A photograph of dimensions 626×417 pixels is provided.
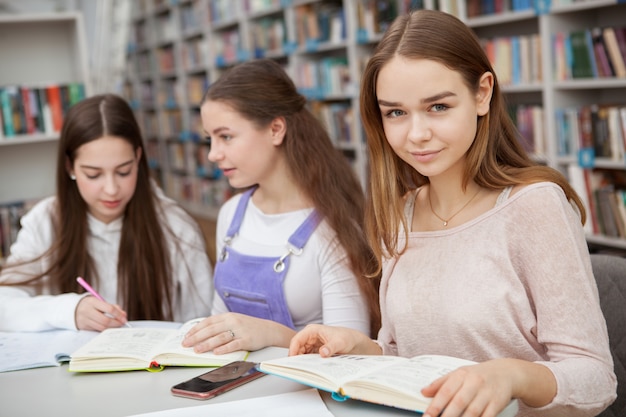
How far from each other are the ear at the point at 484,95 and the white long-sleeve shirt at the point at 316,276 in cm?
60

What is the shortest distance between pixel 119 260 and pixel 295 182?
58 centimetres

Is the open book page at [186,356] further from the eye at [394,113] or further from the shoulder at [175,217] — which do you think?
the shoulder at [175,217]

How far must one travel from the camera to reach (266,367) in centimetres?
111

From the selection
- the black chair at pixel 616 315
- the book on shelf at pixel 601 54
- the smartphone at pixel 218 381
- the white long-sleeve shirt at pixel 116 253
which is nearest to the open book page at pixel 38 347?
the smartphone at pixel 218 381

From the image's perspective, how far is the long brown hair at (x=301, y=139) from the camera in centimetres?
183

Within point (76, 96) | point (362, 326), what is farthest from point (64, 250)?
point (76, 96)

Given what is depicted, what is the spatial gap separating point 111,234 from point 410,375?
1.35 metres

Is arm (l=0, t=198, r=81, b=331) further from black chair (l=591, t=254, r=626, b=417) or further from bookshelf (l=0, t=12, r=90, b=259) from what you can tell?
bookshelf (l=0, t=12, r=90, b=259)

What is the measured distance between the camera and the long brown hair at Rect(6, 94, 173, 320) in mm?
2051

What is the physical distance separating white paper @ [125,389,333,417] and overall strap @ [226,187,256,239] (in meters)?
0.82

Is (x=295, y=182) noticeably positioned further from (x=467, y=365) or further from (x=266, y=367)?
(x=467, y=365)

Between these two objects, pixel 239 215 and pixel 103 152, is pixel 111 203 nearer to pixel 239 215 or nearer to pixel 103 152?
pixel 103 152

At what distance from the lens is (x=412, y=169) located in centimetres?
143

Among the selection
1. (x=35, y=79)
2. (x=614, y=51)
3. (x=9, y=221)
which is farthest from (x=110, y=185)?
(x=614, y=51)
